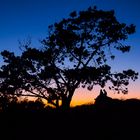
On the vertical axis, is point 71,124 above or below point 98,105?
below

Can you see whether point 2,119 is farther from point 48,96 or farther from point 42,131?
point 48,96

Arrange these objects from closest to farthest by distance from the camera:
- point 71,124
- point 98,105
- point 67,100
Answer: point 71,124, point 98,105, point 67,100

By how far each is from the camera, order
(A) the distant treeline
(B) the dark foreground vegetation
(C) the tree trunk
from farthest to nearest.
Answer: (C) the tree trunk → (A) the distant treeline → (B) the dark foreground vegetation

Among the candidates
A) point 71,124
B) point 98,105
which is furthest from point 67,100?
point 71,124

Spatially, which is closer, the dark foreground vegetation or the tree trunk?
the dark foreground vegetation

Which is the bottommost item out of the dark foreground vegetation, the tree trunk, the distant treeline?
the dark foreground vegetation

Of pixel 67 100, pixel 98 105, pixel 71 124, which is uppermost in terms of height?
pixel 67 100

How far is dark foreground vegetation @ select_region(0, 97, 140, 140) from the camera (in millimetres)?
Answer: 15636

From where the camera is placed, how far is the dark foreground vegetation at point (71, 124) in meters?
15.6

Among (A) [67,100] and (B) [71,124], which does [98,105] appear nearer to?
(A) [67,100]

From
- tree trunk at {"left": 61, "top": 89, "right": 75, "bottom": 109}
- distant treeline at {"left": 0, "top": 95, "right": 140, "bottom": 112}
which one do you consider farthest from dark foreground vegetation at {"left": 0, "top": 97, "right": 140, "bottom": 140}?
tree trunk at {"left": 61, "top": 89, "right": 75, "bottom": 109}

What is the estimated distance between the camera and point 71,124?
18.1 meters

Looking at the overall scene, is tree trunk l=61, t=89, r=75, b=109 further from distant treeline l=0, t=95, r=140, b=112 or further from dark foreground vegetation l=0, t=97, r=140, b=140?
dark foreground vegetation l=0, t=97, r=140, b=140

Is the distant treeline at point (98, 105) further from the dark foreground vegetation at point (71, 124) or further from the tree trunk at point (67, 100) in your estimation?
the tree trunk at point (67, 100)
